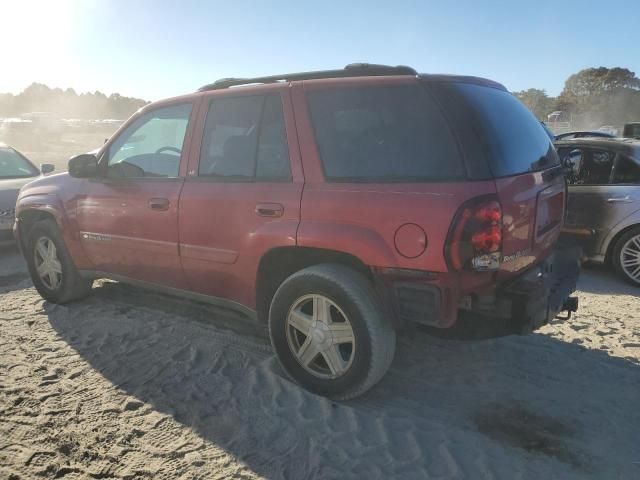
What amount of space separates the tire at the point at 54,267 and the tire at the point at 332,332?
8.39 feet

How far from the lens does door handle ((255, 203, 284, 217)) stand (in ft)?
10.5

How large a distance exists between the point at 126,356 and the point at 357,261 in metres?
1.98

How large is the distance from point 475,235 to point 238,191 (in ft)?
5.21

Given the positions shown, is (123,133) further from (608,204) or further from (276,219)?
(608,204)

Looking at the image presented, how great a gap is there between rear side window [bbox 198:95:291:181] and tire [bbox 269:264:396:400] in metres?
0.73

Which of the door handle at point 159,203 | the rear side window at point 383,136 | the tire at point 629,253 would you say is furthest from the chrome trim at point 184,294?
the tire at point 629,253

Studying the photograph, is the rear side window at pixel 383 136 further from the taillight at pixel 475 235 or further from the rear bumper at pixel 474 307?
the rear bumper at pixel 474 307

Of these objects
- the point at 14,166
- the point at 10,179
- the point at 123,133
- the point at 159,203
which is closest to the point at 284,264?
the point at 159,203

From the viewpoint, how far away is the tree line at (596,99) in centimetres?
5225

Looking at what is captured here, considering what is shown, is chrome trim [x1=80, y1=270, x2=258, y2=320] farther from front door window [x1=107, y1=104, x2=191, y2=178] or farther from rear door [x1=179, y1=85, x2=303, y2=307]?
front door window [x1=107, y1=104, x2=191, y2=178]

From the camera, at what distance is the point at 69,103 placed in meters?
84.8

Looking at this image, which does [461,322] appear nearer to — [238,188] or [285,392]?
[285,392]

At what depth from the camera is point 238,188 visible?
343 centimetres

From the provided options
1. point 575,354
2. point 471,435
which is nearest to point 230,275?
point 471,435
